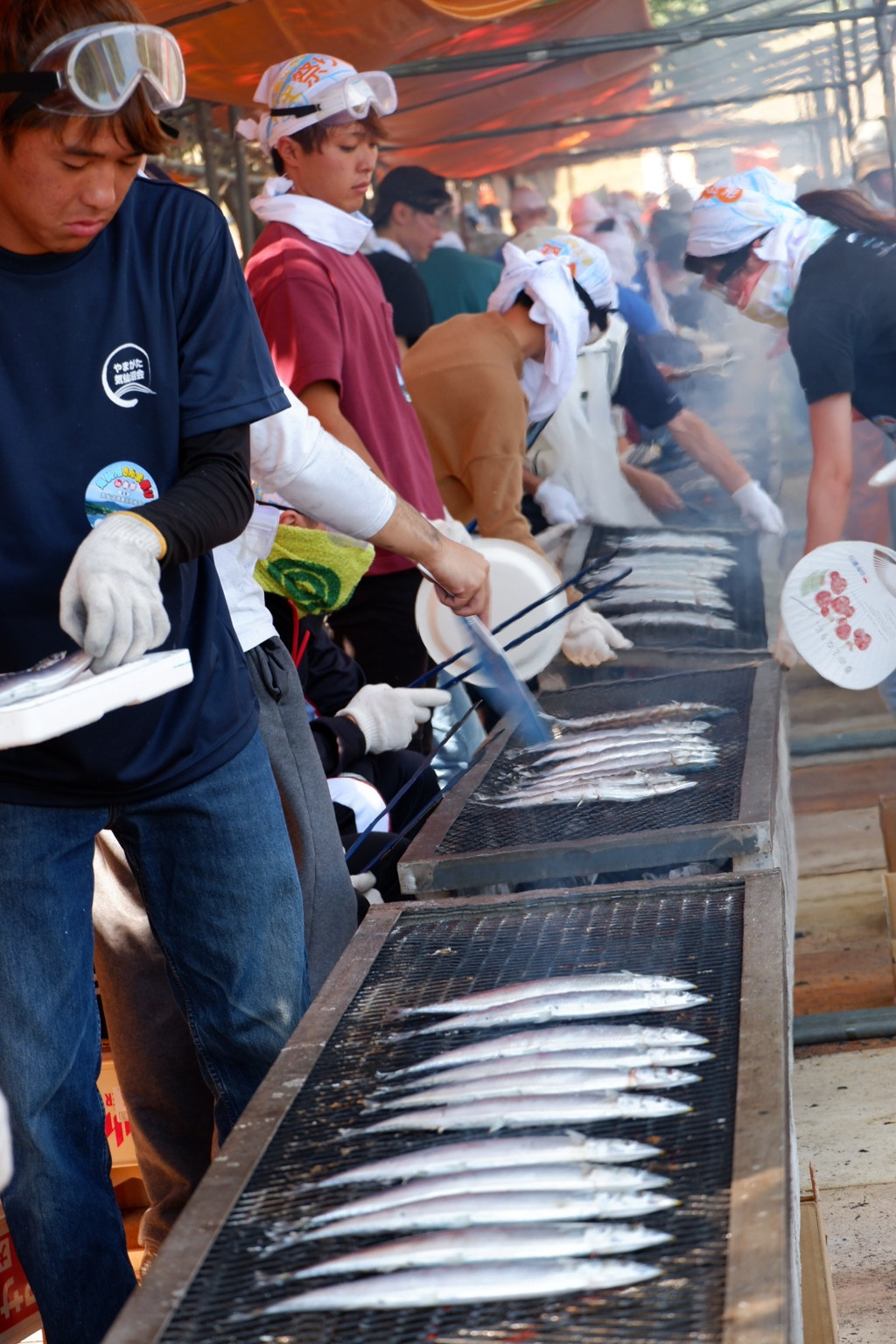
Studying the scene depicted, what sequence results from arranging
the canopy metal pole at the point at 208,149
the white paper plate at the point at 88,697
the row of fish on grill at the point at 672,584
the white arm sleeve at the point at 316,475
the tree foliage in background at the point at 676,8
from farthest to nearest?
the tree foliage in background at the point at 676,8, the canopy metal pole at the point at 208,149, the row of fish on grill at the point at 672,584, the white arm sleeve at the point at 316,475, the white paper plate at the point at 88,697

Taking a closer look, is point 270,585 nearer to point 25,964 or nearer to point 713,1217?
point 25,964

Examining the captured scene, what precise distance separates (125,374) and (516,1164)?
141 centimetres

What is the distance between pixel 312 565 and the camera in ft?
12.1

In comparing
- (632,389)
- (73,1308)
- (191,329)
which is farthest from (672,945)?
(632,389)

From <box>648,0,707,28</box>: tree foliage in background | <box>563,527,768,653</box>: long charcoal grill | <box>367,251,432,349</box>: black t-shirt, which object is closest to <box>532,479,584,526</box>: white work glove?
<box>563,527,768,653</box>: long charcoal grill

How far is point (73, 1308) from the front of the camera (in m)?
2.41

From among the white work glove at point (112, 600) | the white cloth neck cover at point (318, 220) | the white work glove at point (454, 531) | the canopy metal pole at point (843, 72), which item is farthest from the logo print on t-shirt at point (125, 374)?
the canopy metal pole at point (843, 72)

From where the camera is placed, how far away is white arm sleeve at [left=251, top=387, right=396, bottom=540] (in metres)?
2.86

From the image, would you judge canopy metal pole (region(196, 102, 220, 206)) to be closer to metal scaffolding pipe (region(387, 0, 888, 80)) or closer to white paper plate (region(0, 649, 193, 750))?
metal scaffolding pipe (region(387, 0, 888, 80))

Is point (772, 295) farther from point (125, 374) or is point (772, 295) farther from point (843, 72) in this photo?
point (843, 72)

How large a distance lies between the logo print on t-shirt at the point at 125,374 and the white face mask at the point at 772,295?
3415 millimetres

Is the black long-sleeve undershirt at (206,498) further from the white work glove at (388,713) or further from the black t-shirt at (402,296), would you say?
the black t-shirt at (402,296)

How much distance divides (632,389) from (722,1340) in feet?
22.1

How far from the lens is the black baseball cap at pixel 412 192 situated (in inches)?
358
